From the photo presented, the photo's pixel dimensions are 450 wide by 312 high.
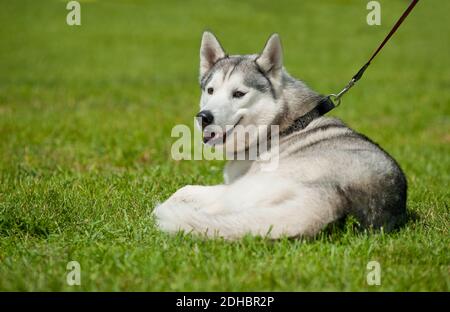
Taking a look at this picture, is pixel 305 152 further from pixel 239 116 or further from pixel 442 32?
pixel 442 32

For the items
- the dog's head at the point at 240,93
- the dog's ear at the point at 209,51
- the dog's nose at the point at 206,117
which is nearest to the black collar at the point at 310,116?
the dog's head at the point at 240,93

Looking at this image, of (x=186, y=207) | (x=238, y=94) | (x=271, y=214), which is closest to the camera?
(x=271, y=214)

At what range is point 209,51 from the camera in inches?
209

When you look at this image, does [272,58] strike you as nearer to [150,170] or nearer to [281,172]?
[281,172]

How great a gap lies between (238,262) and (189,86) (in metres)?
12.8

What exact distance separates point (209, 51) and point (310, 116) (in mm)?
1113

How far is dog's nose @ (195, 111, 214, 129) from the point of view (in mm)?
4613

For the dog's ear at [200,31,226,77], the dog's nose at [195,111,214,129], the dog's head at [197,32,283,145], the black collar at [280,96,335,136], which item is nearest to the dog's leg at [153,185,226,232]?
the dog's head at [197,32,283,145]

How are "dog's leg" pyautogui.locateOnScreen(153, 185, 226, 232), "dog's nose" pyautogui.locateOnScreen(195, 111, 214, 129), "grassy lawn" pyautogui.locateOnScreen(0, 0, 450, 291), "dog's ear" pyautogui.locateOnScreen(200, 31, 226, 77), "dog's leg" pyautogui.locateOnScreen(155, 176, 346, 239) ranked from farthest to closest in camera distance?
"dog's ear" pyautogui.locateOnScreen(200, 31, 226, 77) < "dog's nose" pyautogui.locateOnScreen(195, 111, 214, 129) < "dog's leg" pyautogui.locateOnScreen(153, 185, 226, 232) < "dog's leg" pyautogui.locateOnScreen(155, 176, 346, 239) < "grassy lawn" pyautogui.locateOnScreen(0, 0, 450, 291)

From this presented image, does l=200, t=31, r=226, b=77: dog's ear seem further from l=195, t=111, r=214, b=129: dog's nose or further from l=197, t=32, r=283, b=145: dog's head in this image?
Answer: l=195, t=111, r=214, b=129: dog's nose

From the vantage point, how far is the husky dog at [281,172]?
3846mm

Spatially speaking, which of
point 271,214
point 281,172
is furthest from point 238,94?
point 271,214

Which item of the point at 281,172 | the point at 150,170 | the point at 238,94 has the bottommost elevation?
the point at 150,170

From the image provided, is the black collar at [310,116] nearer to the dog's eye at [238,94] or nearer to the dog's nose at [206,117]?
the dog's eye at [238,94]
